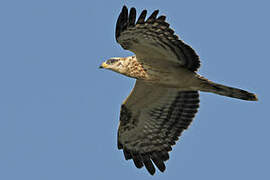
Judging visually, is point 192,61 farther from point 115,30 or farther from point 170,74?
point 115,30

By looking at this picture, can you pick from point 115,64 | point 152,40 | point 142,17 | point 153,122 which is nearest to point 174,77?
point 152,40

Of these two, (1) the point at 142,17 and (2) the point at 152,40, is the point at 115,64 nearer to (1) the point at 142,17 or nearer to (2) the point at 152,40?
(2) the point at 152,40

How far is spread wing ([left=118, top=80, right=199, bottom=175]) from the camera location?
520 inches

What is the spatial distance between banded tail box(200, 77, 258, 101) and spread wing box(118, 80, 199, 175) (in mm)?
1021

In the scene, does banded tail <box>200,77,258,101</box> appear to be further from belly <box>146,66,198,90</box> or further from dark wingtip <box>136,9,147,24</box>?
dark wingtip <box>136,9,147,24</box>

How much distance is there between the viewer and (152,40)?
11.4 meters

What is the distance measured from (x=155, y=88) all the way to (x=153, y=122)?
97 centimetres

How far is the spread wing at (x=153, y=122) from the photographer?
1320cm

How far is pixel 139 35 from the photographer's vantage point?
11.2 metres

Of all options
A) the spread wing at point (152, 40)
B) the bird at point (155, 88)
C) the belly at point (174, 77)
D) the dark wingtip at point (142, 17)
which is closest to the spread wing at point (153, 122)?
the bird at point (155, 88)

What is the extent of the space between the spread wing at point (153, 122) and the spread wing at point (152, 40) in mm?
1480

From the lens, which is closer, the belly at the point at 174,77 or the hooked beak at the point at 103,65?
the belly at the point at 174,77

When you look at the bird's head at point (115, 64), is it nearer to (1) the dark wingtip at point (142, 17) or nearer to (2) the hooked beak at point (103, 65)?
(2) the hooked beak at point (103, 65)

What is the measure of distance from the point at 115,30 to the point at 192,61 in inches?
67.4
